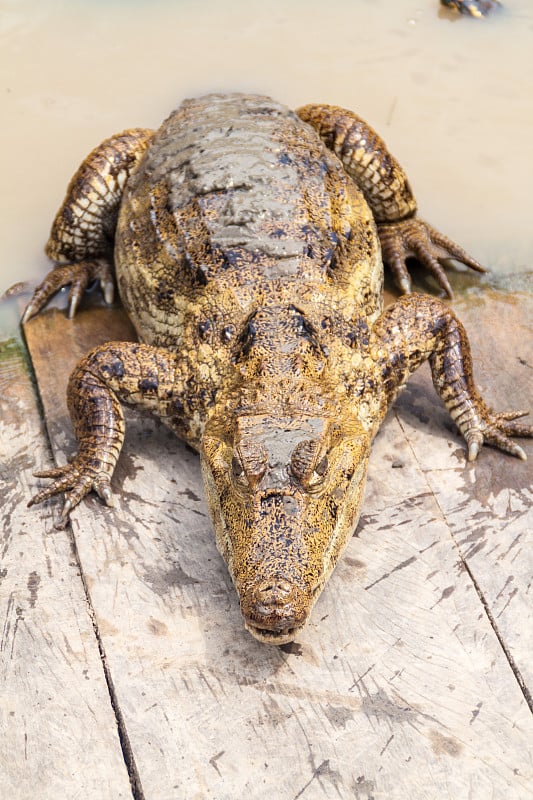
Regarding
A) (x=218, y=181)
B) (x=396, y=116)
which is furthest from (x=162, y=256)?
(x=396, y=116)

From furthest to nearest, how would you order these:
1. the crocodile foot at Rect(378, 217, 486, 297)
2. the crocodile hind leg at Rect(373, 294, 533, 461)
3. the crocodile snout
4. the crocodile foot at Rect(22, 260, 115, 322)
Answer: the crocodile foot at Rect(378, 217, 486, 297)
the crocodile foot at Rect(22, 260, 115, 322)
the crocodile hind leg at Rect(373, 294, 533, 461)
the crocodile snout

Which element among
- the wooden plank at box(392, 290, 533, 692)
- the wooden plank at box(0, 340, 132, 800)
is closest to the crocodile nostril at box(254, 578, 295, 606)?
the wooden plank at box(0, 340, 132, 800)

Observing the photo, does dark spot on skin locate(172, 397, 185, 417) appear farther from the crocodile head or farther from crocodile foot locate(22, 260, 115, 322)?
crocodile foot locate(22, 260, 115, 322)

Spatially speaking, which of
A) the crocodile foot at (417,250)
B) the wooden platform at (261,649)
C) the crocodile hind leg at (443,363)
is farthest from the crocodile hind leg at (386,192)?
the wooden platform at (261,649)

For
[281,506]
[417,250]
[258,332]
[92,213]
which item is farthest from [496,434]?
[92,213]

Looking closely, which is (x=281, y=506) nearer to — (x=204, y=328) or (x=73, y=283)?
(x=204, y=328)

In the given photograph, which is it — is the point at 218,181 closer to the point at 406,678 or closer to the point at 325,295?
the point at 325,295
